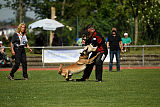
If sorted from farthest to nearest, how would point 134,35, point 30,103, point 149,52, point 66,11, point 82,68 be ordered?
point 66,11 < point 134,35 < point 149,52 < point 82,68 < point 30,103

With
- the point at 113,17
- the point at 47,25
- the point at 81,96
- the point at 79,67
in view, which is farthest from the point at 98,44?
the point at 113,17

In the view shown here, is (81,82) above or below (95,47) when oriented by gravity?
below

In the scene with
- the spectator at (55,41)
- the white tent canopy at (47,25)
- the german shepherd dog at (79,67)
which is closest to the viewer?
the german shepherd dog at (79,67)

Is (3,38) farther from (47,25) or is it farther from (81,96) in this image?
(81,96)

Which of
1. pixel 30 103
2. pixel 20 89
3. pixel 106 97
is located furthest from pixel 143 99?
pixel 20 89

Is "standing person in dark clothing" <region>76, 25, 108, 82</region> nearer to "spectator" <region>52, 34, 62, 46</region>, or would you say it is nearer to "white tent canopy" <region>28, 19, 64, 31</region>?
"spectator" <region>52, 34, 62, 46</region>

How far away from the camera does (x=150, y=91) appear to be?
423 inches

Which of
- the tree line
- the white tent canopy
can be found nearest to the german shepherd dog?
the white tent canopy

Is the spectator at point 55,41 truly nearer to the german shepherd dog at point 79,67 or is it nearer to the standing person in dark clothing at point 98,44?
the standing person in dark clothing at point 98,44

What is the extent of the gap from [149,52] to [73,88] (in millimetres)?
13201

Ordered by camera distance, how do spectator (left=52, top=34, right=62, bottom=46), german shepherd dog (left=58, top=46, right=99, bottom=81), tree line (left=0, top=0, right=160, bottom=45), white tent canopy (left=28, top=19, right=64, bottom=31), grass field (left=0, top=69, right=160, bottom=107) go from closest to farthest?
grass field (left=0, top=69, right=160, bottom=107)
german shepherd dog (left=58, top=46, right=99, bottom=81)
spectator (left=52, top=34, right=62, bottom=46)
white tent canopy (left=28, top=19, right=64, bottom=31)
tree line (left=0, top=0, right=160, bottom=45)

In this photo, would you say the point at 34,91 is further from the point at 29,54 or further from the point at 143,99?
the point at 29,54

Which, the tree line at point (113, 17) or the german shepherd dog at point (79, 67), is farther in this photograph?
the tree line at point (113, 17)

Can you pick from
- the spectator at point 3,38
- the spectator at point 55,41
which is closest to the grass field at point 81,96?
the spectator at point 55,41
